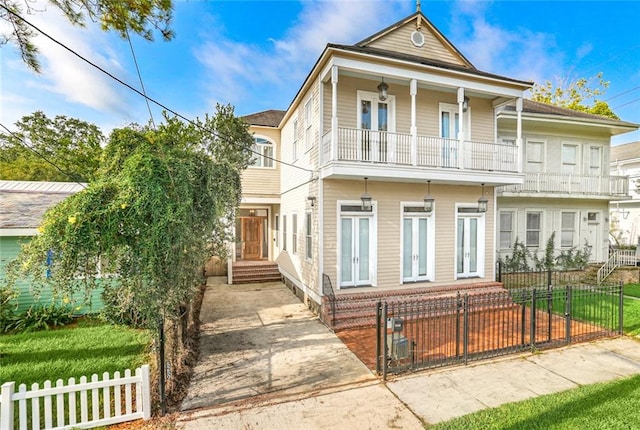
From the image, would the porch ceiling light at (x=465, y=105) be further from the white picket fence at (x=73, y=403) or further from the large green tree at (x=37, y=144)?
the large green tree at (x=37, y=144)

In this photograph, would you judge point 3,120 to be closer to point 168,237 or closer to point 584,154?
point 168,237

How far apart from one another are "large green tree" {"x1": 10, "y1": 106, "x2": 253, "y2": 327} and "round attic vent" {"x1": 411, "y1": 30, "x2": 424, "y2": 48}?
8.59m

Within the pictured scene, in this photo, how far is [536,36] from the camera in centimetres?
1452

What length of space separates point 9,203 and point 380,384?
12061 millimetres

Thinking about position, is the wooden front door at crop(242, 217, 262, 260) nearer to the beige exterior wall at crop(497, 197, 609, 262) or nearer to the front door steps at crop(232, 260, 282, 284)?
the front door steps at crop(232, 260, 282, 284)

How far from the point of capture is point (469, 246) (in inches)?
399

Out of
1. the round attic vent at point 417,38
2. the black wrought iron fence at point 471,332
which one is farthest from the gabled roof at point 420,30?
the black wrought iron fence at point 471,332

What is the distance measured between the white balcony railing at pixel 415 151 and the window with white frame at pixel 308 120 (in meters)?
1.46

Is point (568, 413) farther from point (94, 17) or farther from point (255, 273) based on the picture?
point (255, 273)

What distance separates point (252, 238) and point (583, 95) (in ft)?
95.2

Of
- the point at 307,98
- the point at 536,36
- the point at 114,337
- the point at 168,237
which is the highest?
the point at 536,36

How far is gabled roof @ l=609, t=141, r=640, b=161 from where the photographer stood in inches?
890

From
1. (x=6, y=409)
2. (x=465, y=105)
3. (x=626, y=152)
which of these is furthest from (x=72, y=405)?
(x=626, y=152)

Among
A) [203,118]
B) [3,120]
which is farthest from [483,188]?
[3,120]
